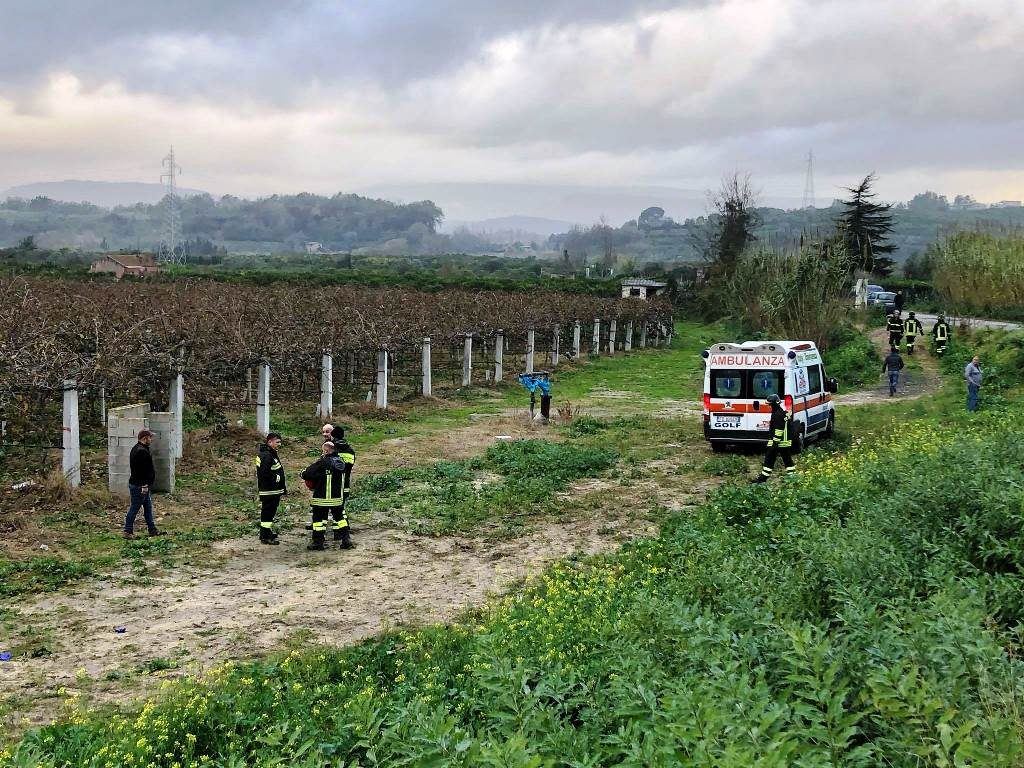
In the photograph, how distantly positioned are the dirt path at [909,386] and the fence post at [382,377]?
13.1 meters

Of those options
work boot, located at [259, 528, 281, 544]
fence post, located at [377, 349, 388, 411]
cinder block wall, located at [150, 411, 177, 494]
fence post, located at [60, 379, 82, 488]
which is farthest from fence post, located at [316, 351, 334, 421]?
work boot, located at [259, 528, 281, 544]

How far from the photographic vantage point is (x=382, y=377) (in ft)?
81.5

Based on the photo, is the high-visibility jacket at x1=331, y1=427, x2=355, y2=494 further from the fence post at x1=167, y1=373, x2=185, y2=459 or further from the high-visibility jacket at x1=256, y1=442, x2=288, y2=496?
the fence post at x1=167, y1=373, x2=185, y2=459

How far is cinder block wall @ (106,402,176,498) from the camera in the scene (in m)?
14.0

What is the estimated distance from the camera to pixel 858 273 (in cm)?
4966

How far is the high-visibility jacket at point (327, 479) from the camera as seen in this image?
38.5 ft

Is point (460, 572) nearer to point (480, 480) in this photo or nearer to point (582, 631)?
point (582, 631)

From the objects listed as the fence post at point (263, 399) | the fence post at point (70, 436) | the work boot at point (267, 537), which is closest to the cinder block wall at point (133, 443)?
the fence post at point (70, 436)

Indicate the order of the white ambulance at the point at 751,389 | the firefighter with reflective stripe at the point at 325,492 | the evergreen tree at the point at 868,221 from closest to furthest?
the firefighter with reflective stripe at the point at 325,492 < the white ambulance at the point at 751,389 < the evergreen tree at the point at 868,221

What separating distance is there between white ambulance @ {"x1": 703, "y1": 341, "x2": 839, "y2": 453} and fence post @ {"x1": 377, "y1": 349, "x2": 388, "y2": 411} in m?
9.58

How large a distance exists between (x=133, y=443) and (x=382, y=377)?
11.1m

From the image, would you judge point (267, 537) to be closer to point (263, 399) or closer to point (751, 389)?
point (263, 399)

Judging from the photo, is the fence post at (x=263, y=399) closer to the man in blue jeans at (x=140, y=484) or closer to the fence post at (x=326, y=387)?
the fence post at (x=326, y=387)

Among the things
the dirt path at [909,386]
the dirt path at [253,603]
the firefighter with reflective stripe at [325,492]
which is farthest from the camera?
the dirt path at [909,386]
